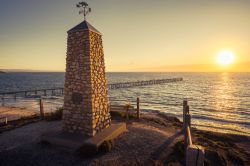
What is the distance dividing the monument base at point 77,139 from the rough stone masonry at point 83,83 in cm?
31

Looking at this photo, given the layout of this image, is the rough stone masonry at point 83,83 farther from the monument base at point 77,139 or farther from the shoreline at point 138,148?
the shoreline at point 138,148

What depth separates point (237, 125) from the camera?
20.3 metres

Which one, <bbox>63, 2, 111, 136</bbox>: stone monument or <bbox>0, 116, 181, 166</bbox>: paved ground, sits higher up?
<bbox>63, 2, 111, 136</bbox>: stone monument

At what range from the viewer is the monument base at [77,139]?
867 centimetres

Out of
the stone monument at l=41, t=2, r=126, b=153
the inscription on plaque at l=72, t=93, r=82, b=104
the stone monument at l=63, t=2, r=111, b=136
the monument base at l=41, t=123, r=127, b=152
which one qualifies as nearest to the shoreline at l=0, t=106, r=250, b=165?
the monument base at l=41, t=123, r=127, b=152

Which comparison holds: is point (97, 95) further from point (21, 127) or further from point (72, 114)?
point (21, 127)

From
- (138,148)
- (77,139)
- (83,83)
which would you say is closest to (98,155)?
(77,139)

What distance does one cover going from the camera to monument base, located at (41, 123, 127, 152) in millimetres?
8672

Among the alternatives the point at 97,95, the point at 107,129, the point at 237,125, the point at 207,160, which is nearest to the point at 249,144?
the point at 237,125

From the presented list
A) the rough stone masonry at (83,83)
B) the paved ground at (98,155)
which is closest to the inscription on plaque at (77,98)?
the rough stone masonry at (83,83)

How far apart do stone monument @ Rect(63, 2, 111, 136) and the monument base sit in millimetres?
310

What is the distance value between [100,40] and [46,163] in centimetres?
675

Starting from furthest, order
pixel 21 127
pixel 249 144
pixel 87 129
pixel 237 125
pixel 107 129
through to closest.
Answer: pixel 237 125 → pixel 249 144 → pixel 21 127 → pixel 107 129 → pixel 87 129

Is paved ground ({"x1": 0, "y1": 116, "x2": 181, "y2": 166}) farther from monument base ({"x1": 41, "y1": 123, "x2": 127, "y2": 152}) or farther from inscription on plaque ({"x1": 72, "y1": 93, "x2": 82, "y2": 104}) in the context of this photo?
inscription on plaque ({"x1": 72, "y1": 93, "x2": 82, "y2": 104})
